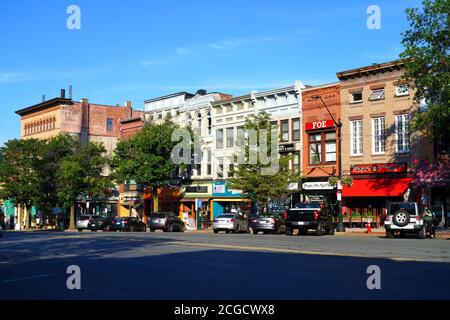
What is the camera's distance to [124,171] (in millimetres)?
55188

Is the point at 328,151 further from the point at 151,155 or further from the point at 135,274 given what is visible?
the point at 135,274

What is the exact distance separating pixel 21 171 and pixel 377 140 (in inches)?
1622

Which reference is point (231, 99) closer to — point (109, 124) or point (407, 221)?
point (407, 221)

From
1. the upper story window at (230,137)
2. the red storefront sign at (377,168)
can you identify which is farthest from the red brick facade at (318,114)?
the upper story window at (230,137)

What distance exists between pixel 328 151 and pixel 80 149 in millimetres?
29913

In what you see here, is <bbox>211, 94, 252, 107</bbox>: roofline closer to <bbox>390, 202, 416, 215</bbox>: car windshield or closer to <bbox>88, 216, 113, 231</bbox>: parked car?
<bbox>88, 216, 113, 231</bbox>: parked car

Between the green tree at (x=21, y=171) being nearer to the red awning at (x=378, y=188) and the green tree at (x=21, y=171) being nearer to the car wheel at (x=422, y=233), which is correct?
the red awning at (x=378, y=188)

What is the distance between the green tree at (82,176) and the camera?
200ft

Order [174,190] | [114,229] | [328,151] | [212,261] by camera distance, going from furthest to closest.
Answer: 1. [174,190]
2. [114,229]
3. [328,151]
4. [212,261]

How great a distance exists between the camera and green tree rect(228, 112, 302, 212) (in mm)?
44406

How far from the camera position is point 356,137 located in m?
45.4

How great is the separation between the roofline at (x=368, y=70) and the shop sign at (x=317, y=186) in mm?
8402

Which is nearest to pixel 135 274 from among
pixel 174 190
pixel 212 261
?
pixel 212 261

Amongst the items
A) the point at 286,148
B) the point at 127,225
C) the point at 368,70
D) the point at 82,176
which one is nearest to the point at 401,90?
the point at 368,70
